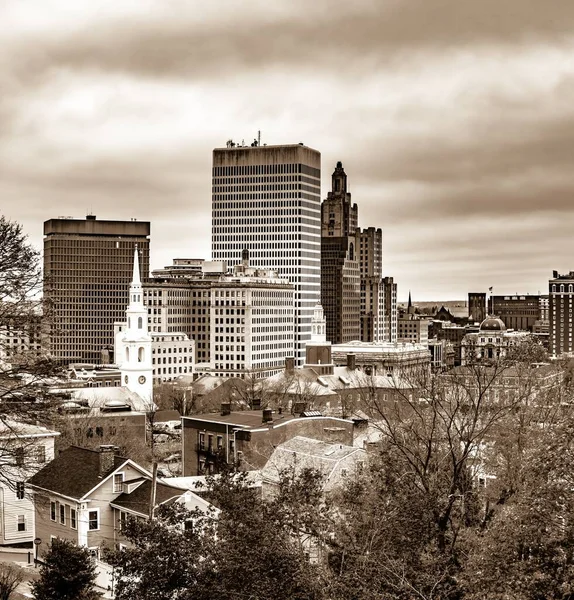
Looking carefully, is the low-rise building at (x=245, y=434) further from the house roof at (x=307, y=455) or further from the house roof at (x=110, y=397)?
the house roof at (x=110, y=397)

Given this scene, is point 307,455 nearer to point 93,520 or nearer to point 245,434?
point 93,520

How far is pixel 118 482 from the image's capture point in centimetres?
5528

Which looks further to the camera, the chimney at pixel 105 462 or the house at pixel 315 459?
the chimney at pixel 105 462

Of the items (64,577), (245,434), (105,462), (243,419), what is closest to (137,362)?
(243,419)

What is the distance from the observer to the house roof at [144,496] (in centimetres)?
5147

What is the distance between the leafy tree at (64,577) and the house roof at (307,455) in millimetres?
14860

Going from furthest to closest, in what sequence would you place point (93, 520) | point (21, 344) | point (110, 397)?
point (110, 397), point (93, 520), point (21, 344)

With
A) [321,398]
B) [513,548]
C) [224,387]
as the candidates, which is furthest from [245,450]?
[224,387]

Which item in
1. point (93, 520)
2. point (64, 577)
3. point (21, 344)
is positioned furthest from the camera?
point (93, 520)

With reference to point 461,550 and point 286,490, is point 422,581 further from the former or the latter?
point 286,490

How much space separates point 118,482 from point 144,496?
7.74 feet

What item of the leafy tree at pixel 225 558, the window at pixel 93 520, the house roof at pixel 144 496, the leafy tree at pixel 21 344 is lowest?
the window at pixel 93 520

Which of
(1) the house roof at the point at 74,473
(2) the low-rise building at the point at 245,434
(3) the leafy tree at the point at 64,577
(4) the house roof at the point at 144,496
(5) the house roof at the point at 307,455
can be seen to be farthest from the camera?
(2) the low-rise building at the point at 245,434

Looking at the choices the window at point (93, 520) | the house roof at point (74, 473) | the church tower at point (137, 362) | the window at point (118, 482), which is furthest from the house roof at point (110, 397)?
the window at point (93, 520)
